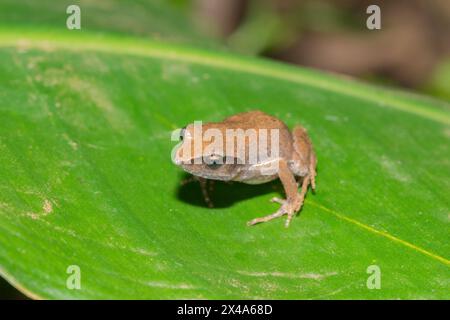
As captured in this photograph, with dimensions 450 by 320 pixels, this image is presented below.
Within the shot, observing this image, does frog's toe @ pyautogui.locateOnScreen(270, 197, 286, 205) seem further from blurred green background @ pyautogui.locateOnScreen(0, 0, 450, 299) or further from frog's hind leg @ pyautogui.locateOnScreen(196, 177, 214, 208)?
blurred green background @ pyautogui.locateOnScreen(0, 0, 450, 299)

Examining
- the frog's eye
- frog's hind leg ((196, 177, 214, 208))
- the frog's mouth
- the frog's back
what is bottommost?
frog's hind leg ((196, 177, 214, 208))

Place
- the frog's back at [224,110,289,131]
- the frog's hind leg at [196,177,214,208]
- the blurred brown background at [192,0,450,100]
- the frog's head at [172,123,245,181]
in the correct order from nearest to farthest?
the frog's head at [172,123,245,181] → the frog's hind leg at [196,177,214,208] → the frog's back at [224,110,289,131] → the blurred brown background at [192,0,450,100]

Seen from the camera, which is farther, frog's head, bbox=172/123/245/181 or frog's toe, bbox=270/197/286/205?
frog's toe, bbox=270/197/286/205

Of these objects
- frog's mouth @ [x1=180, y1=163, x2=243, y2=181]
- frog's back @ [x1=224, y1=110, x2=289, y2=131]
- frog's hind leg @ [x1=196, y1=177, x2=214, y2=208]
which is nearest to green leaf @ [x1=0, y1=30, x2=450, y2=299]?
frog's hind leg @ [x1=196, y1=177, x2=214, y2=208]

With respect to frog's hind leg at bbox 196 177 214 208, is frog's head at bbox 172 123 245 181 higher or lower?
higher

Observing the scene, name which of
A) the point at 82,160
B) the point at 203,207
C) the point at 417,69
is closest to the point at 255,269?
the point at 203,207

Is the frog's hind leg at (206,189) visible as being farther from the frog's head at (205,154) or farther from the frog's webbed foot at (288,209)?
the frog's webbed foot at (288,209)
